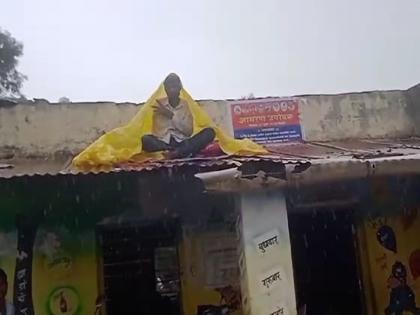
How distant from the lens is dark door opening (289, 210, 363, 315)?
7785mm

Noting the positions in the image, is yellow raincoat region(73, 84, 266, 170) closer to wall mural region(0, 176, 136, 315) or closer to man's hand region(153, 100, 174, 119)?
man's hand region(153, 100, 174, 119)

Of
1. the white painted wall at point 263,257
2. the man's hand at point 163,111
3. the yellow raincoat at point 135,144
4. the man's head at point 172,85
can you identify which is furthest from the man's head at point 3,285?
the white painted wall at point 263,257

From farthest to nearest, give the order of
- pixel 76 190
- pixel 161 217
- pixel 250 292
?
1. pixel 161 217
2. pixel 76 190
3. pixel 250 292

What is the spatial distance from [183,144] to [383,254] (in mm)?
3193

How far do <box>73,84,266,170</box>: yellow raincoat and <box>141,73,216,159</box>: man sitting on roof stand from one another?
6cm

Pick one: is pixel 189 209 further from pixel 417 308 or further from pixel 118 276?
pixel 417 308

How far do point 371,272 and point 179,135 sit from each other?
3130 millimetres

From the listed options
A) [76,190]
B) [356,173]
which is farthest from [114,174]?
[356,173]

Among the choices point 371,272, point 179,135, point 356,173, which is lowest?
point 371,272

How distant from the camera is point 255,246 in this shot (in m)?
4.87

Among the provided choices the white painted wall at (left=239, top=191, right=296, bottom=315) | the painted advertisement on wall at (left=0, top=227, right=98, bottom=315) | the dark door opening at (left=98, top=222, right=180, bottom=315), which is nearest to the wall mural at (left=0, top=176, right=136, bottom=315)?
the painted advertisement on wall at (left=0, top=227, right=98, bottom=315)

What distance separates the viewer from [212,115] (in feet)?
27.2

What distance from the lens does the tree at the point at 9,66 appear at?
819 inches

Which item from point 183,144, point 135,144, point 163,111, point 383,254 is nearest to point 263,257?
point 183,144
